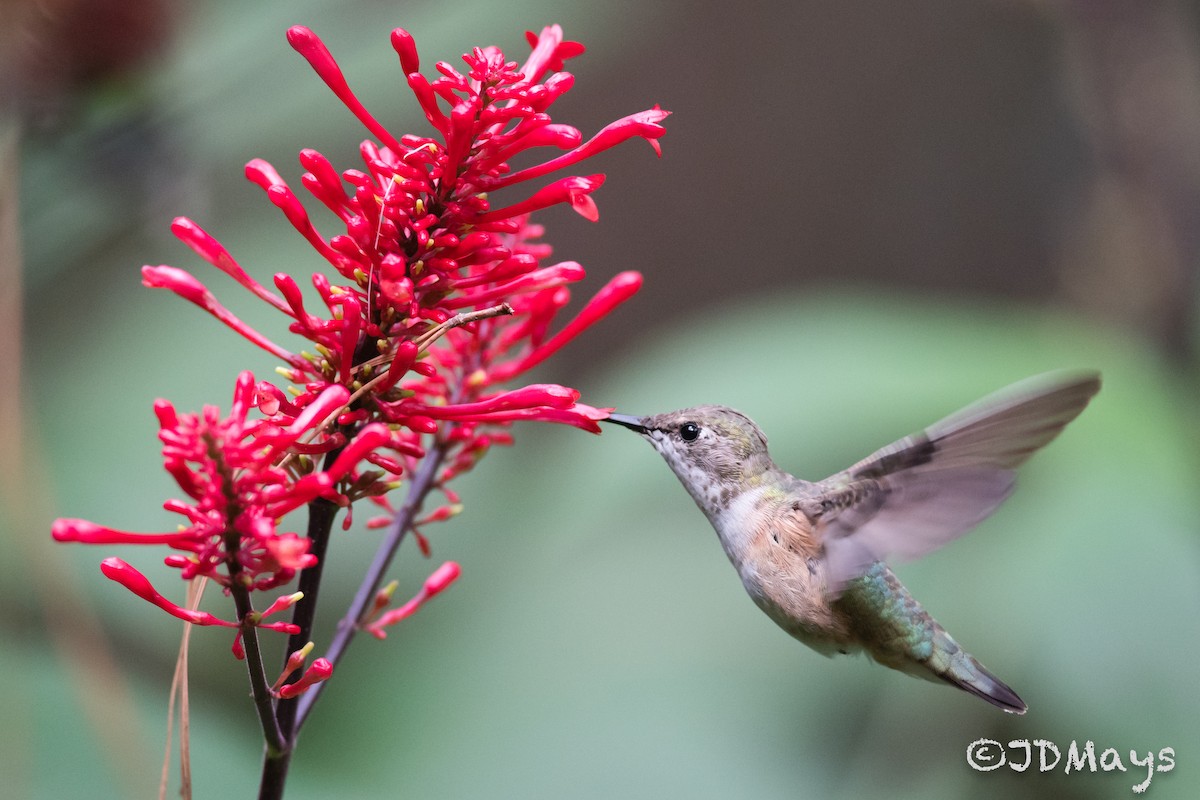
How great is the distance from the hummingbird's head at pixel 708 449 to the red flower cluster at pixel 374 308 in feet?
1.50

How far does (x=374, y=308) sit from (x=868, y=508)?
0.79 m

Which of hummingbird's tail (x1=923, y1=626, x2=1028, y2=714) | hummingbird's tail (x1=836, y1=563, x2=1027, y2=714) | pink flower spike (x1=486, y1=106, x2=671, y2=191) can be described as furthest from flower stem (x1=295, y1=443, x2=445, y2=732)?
hummingbird's tail (x1=923, y1=626, x2=1028, y2=714)

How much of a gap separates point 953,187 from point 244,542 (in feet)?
15.7

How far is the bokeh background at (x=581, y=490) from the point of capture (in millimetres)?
2484

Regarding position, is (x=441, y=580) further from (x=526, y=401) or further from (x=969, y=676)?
(x=969, y=676)

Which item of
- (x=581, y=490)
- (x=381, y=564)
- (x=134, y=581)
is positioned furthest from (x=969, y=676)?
(x=581, y=490)

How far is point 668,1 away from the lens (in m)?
4.55

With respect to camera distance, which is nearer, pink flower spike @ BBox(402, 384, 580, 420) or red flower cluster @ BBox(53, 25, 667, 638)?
red flower cluster @ BBox(53, 25, 667, 638)

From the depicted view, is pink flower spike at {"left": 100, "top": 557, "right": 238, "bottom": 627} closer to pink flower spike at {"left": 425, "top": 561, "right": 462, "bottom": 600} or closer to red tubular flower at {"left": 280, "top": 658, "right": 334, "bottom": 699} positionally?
A: red tubular flower at {"left": 280, "top": 658, "right": 334, "bottom": 699}

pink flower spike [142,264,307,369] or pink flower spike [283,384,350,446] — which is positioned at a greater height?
pink flower spike [142,264,307,369]

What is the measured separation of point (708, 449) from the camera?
5.72ft

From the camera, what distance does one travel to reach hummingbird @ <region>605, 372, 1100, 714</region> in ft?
4.89

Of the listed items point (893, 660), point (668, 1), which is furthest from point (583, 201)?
point (668, 1)

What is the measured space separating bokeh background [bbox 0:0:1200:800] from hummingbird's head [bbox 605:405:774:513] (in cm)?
97
